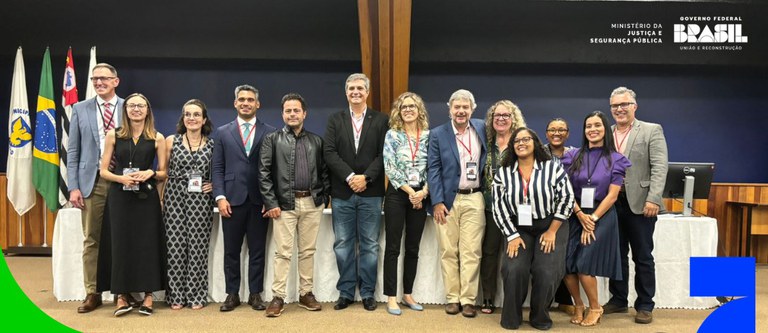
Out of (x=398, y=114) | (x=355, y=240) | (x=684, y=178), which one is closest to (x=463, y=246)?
(x=355, y=240)

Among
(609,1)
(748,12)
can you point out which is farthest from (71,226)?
(748,12)

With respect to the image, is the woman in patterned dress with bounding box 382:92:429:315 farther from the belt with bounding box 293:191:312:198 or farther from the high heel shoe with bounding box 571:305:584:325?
the high heel shoe with bounding box 571:305:584:325

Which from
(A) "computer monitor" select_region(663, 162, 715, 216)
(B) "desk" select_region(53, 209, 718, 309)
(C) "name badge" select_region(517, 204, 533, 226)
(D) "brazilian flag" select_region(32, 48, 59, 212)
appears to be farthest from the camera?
(D) "brazilian flag" select_region(32, 48, 59, 212)

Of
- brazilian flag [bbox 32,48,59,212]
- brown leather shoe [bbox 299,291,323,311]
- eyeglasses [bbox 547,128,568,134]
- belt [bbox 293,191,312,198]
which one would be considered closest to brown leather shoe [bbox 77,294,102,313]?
brown leather shoe [bbox 299,291,323,311]

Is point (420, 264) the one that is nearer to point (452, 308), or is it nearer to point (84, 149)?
point (452, 308)

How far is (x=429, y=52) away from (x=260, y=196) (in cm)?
317

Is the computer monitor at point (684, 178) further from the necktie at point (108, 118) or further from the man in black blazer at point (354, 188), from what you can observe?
the necktie at point (108, 118)

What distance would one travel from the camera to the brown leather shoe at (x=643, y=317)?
314 cm

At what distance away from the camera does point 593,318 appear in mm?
3088

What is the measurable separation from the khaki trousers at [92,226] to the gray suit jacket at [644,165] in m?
3.23

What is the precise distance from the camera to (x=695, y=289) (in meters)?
3.31

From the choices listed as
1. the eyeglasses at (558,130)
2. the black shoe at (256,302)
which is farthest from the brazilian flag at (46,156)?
the eyeglasses at (558,130)

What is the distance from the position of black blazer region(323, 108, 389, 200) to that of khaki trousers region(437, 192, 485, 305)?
1.61ft

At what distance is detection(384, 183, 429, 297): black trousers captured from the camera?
3.25 m
